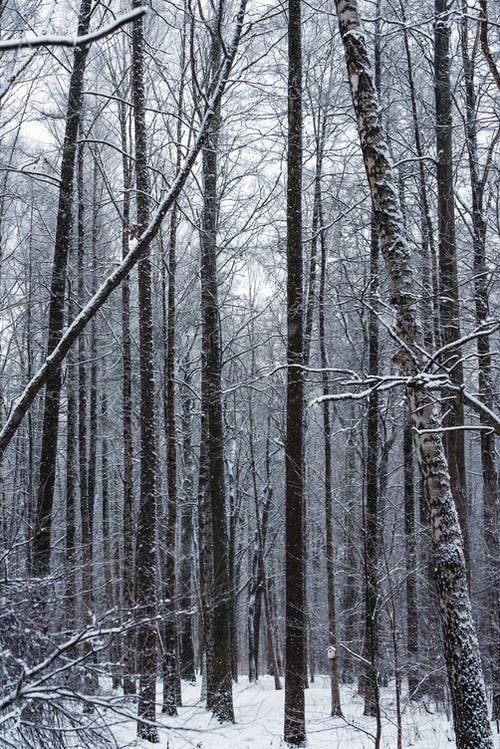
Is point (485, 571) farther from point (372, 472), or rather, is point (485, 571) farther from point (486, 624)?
point (372, 472)

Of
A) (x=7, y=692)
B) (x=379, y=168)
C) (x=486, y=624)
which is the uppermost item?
(x=379, y=168)

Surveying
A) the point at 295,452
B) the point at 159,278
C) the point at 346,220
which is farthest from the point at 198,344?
the point at 295,452

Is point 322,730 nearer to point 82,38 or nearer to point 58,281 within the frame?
point 58,281

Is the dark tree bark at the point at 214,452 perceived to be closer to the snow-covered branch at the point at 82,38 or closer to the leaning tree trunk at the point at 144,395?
the leaning tree trunk at the point at 144,395

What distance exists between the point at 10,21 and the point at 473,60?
810 centimetres

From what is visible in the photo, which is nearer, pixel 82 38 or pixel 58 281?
pixel 82 38

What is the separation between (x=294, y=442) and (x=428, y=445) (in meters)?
3.93

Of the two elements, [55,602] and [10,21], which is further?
[10,21]

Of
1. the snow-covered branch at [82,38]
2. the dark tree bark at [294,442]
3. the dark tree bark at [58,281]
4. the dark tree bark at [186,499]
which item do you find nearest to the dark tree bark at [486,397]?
the dark tree bark at [294,442]

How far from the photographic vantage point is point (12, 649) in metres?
3.97

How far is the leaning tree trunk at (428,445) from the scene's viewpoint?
591 centimetres

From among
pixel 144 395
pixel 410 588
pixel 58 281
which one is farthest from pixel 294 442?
pixel 410 588

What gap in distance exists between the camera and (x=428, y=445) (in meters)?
6.43

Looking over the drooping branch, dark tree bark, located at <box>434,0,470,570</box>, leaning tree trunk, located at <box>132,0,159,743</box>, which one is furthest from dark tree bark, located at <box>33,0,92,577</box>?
dark tree bark, located at <box>434,0,470,570</box>
